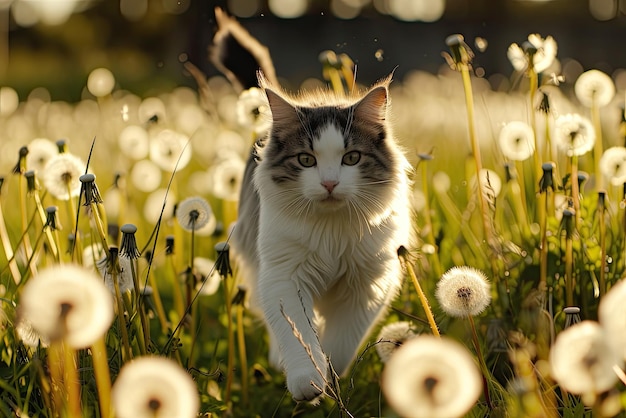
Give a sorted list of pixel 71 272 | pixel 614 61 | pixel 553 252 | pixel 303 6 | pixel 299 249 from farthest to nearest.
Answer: pixel 303 6, pixel 614 61, pixel 553 252, pixel 299 249, pixel 71 272

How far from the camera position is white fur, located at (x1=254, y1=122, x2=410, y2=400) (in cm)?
301

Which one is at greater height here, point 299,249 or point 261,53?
point 261,53

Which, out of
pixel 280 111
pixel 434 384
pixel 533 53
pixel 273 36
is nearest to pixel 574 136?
pixel 533 53

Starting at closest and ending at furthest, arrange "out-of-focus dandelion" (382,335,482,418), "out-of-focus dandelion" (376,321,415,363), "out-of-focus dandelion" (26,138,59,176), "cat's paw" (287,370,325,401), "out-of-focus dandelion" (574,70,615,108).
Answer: "out-of-focus dandelion" (382,335,482,418), "cat's paw" (287,370,325,401), "out-of-focus dandelion" (376,321,415,363), "out-of-focus dandelion" (26,138,59,176), "out-of-focus dandelion" (574,70,615,108)

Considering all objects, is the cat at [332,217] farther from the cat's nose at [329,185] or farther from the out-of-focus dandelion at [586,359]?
the out-of-focus dandelion at [586,359]

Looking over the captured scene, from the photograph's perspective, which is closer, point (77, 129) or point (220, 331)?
point (220, 331)

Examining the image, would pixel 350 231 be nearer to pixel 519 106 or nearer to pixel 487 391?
pixel 487 391

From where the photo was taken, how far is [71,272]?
168cm

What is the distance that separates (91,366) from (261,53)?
2330 millimetres

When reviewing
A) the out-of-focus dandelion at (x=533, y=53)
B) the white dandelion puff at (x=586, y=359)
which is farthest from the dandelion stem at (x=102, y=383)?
the out-of-focus dandelion at (x=533, y=53)

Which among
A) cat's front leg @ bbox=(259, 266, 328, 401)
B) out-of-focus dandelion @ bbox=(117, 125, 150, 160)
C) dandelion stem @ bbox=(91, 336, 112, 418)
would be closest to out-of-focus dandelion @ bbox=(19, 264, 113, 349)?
dandelion stem @ bbox=(91, 336, 112, 418)

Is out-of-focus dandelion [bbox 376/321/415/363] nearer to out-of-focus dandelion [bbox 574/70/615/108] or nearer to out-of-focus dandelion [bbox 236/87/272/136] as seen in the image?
out-of-focus dandelion [bbox 236/87/272/136]

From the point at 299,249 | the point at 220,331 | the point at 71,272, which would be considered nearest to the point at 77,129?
the point at 220,331

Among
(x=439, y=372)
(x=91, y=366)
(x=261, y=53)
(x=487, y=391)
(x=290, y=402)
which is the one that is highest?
(x=261, y=53)
